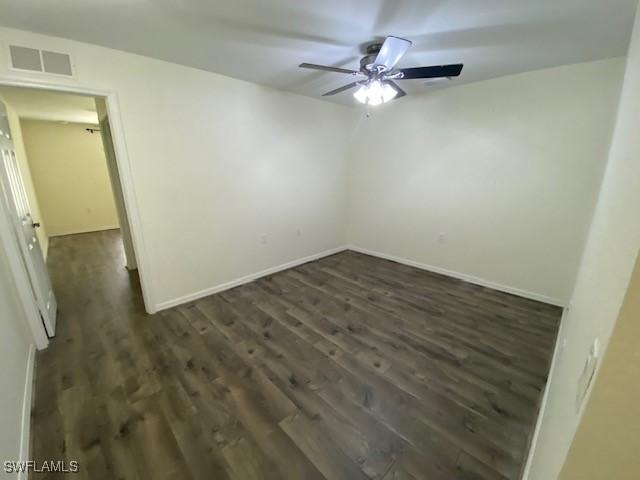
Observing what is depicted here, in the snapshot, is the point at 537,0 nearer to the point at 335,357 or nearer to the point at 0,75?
Result: the point at 335,357

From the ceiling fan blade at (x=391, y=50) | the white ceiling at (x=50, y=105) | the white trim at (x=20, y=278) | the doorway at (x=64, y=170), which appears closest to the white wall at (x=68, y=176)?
the doorway at (x=64, y=170)

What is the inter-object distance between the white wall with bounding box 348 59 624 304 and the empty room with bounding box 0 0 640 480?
0.02 meters

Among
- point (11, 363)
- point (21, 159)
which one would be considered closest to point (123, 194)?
point (11, 363)

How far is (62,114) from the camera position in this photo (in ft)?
15.2

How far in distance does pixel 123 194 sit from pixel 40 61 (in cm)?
104

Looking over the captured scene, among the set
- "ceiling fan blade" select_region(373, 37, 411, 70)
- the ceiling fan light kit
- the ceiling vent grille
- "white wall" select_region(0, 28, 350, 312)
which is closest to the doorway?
"white wall" select_region(0, 28, 350, 312)

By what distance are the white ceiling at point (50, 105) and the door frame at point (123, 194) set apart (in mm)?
1054

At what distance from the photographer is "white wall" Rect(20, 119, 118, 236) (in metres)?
5.46

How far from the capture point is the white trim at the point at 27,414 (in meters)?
1.35

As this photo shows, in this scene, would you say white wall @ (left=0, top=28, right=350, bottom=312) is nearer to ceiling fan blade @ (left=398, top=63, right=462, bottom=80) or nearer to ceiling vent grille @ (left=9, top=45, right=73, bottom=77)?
ceiling vent grille @ (left=9, top=45, right=73, bottom=77)

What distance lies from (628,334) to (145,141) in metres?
3.13

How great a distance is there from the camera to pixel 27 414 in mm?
1581

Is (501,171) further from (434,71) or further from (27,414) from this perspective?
(27,414)

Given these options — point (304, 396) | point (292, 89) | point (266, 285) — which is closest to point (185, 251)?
point (266, 285)
